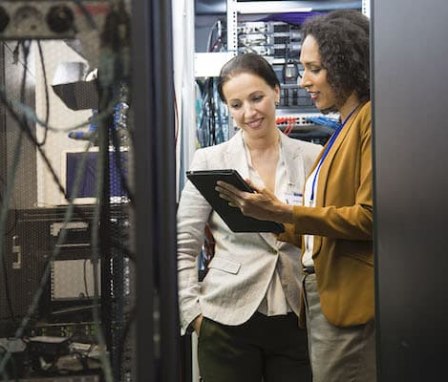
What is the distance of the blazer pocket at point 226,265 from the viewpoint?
1856mm

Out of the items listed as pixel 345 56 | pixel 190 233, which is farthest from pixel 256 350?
pixel 345 56

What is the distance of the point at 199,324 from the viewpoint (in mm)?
1865

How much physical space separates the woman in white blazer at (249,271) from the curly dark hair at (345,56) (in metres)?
0.38

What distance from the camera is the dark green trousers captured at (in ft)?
5.92

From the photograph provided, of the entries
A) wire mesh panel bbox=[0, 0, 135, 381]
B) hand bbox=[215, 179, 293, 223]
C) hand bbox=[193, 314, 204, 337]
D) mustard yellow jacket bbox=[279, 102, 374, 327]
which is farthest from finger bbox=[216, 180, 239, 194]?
wire mesh panel bbox=[0, 0, 135, 381]

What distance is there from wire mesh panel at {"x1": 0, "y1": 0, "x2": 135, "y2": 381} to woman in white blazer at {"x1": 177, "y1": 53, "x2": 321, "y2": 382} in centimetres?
68

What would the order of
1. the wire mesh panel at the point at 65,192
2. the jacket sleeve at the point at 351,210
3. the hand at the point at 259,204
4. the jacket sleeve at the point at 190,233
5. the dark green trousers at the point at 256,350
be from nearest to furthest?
the wire mesh panel at the point at 65,192
the jacket sleeve at the point at 351,210
the hand at the point at 259,204
the dark green trousers at the point at 256,350
the jacket sleeve at the point at 190,233

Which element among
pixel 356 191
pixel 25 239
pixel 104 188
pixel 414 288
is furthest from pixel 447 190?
pixel 25 239

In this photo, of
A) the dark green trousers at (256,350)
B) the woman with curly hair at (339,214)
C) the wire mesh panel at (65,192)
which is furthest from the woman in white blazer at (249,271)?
the wire mesh panel at (65,192)

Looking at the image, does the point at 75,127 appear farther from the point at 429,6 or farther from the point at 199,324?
the point at 199,324

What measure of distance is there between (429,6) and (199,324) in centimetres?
104

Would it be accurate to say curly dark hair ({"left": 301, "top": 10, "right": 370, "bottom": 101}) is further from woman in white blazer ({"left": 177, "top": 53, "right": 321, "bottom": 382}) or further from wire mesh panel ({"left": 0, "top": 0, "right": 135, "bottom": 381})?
wire mesh panel ({"left": 0, "top": 0, "right": 135, "bottom": 381})

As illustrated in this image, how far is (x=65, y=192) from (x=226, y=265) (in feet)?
3.19

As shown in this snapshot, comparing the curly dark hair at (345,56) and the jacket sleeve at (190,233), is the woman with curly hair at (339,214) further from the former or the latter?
the jacket sleeve at (190,233)
